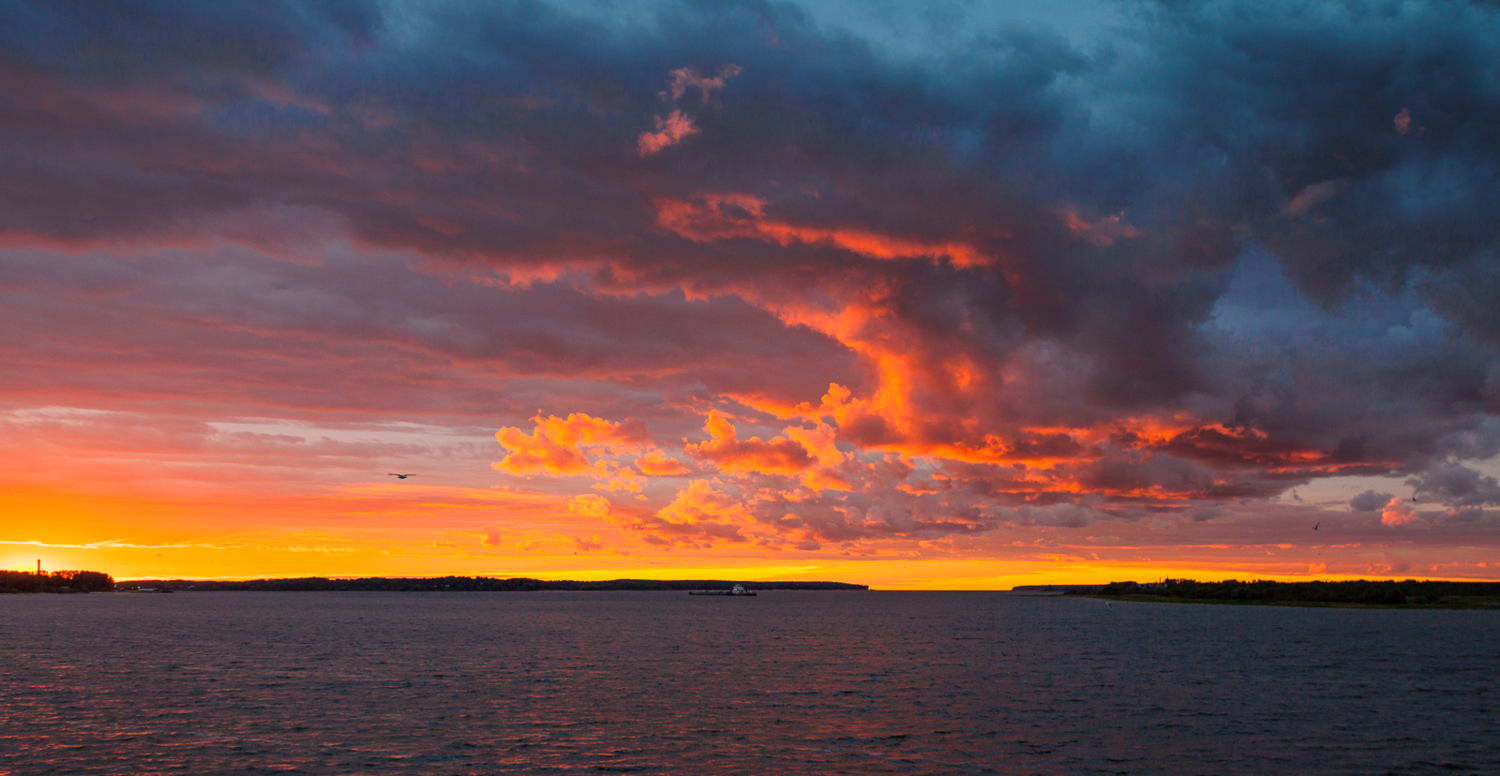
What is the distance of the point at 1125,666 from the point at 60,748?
116m

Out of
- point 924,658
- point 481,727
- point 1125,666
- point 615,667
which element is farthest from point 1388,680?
point 481,727

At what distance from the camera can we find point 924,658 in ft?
445

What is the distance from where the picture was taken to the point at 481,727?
70.0 m

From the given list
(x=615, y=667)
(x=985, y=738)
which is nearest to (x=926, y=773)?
(x=985, y=738)

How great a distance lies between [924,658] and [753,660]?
25189 millimetres

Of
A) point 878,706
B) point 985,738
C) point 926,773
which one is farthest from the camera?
point 878,706

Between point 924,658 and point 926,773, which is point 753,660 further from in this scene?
point 926,773

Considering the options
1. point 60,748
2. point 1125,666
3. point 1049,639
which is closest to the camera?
point 60,748

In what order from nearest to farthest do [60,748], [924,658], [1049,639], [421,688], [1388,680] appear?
[60,748]
[421,688]
[1388,680]
[924,658]
[1049,639]

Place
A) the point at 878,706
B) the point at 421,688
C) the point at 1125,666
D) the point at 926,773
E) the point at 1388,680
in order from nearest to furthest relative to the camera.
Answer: the point at 926,773, the point at 878,706, the point at 421,688, the point at 1388,680, the point at 1125,666

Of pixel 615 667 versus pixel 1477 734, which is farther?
pixel 615 667

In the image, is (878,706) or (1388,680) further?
(1388,680)

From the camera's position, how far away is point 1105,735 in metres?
68.7

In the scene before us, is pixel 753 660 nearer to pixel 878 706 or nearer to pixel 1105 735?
pixel 878 706
